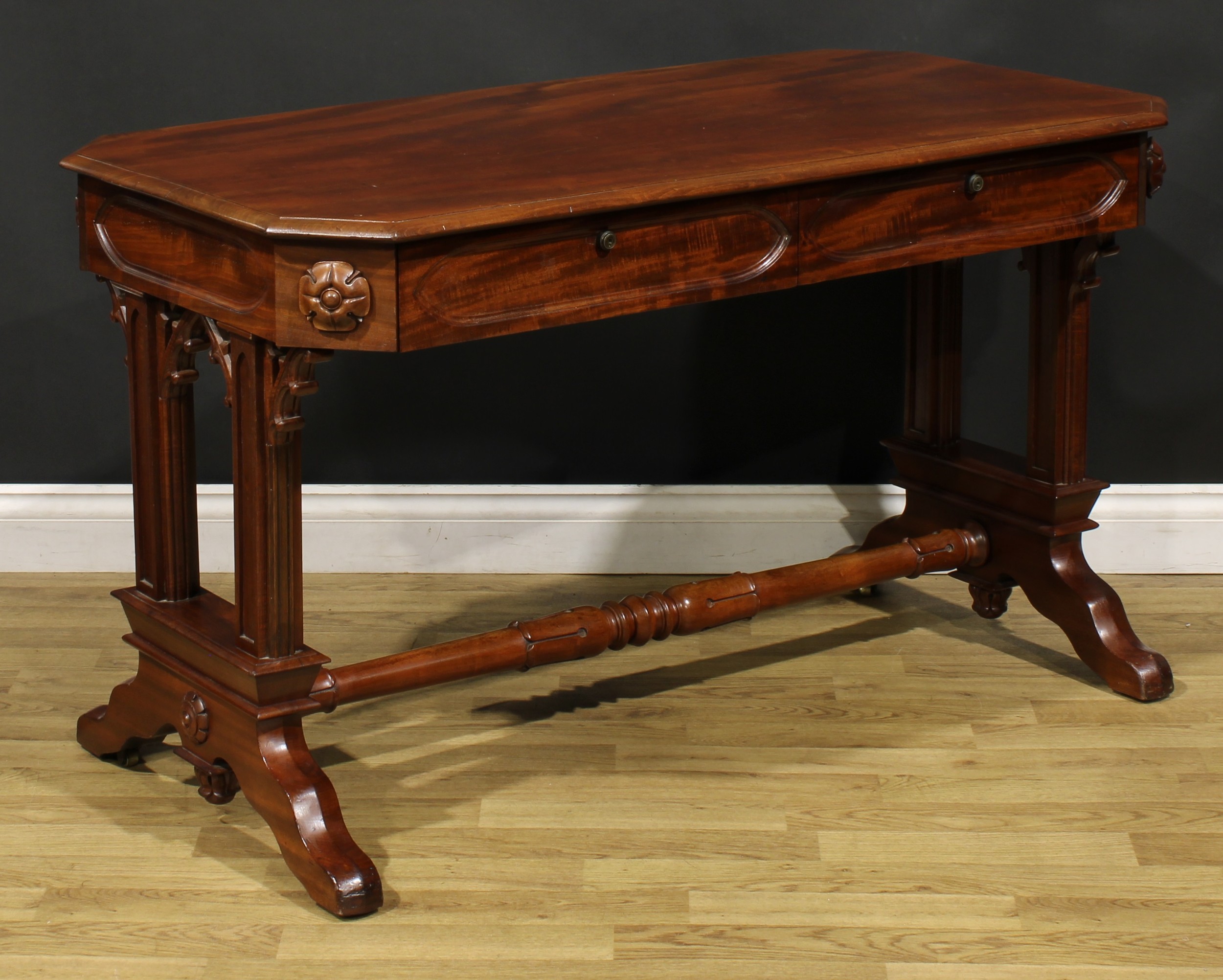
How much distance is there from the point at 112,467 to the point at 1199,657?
7.03 feet

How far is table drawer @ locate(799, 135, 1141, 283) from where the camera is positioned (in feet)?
7.79

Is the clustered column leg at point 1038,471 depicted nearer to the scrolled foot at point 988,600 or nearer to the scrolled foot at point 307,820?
the scrolled foot at point 988,600

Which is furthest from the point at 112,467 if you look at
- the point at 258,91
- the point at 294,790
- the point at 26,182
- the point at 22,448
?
the point at 294,790

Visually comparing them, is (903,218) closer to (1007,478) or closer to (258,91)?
(1007,478)

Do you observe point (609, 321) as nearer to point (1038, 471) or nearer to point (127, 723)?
point (1038, 471)

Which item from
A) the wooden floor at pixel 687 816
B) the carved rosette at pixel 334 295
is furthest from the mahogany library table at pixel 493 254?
the wooden floor at pixel 687 816

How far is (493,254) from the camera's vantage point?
6.89ft

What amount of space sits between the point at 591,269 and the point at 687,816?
877 mm

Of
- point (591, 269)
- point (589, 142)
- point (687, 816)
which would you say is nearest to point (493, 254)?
point (591, 269)

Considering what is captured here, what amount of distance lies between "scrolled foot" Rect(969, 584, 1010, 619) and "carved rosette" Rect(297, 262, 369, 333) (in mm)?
1581

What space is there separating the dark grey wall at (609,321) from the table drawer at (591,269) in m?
1.13

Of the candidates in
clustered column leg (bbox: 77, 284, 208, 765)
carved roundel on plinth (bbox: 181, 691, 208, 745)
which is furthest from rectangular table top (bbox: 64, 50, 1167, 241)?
carved roundel on plinth (bbox: 181, 691, 208, 745)

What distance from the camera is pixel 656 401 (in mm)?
3496

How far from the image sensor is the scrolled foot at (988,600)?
3.21 metres
